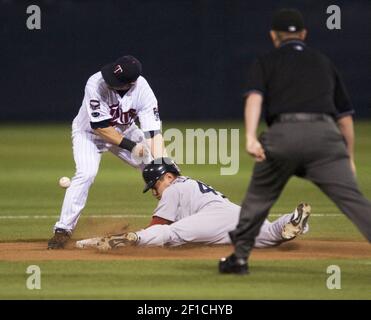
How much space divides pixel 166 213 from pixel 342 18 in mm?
19066

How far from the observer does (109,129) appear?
11.0 m

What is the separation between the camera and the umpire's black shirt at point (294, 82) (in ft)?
27.2

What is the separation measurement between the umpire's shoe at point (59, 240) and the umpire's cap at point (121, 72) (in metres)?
1.55

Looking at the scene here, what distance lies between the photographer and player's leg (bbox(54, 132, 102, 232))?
1073cm

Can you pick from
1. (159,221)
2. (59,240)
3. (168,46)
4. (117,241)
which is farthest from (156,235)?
(168,46)

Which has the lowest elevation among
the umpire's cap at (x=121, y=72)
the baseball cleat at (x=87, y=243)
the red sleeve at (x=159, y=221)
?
the baseball cleat at (x=87, y=243)

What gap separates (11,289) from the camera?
8.55 m

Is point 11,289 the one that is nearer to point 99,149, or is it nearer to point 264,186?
point 264,186

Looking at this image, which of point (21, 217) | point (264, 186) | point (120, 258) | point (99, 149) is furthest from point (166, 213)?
point (21, 217)

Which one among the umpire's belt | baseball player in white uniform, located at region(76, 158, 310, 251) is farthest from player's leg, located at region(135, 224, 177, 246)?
the umpire's belt

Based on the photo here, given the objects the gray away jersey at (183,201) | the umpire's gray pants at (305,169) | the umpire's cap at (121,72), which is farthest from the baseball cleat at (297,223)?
the umpire's cap at (121,72)

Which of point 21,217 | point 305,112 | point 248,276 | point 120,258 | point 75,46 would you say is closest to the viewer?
Result: point 305,112

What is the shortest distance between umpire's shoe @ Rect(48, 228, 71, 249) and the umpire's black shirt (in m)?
3.12

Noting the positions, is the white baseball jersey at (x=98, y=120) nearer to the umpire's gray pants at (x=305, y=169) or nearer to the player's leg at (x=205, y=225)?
the player's leg at (x=205, y=225)
